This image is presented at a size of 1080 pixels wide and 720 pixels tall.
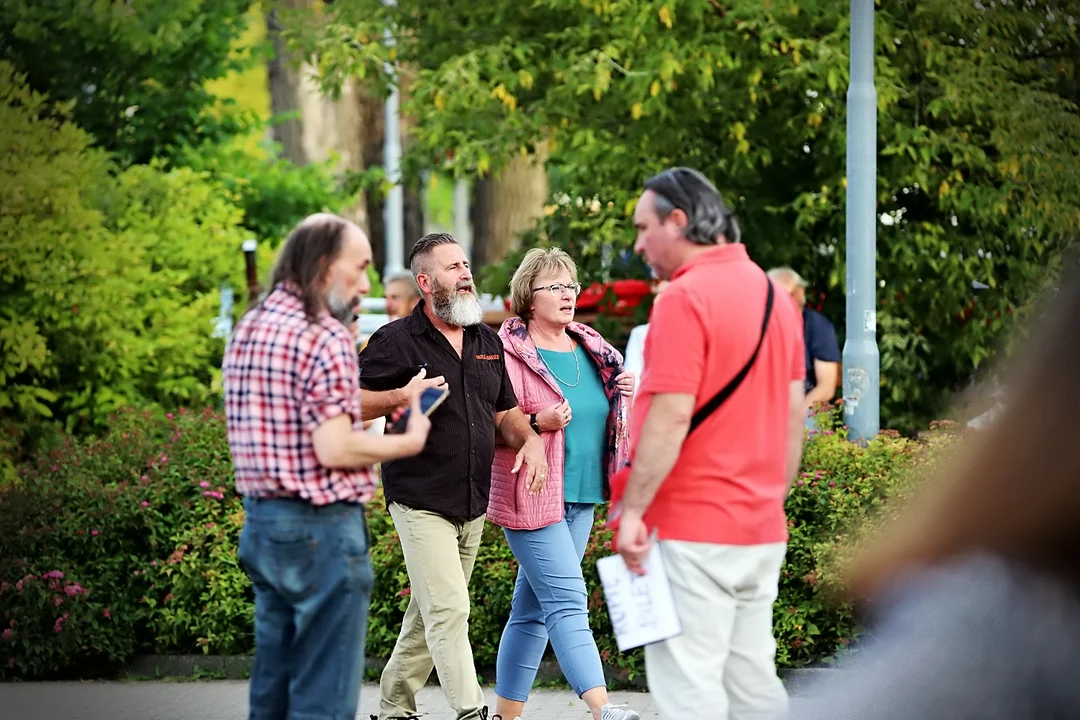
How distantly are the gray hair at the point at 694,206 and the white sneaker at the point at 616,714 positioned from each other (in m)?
2.07

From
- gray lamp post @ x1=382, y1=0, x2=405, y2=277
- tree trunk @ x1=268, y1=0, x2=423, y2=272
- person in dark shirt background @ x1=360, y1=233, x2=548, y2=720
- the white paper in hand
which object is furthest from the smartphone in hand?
gray lamp post @ x1=382, y1=0, x2=405, y2=277

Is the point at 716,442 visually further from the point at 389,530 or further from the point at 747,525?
the point at 389,530

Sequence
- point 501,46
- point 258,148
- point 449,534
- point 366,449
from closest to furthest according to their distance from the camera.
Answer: point 366,449
point 449,534
point 501,46
point 258,148

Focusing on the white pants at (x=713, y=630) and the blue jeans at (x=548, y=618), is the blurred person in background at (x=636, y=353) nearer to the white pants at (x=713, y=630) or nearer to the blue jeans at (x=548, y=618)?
the blue jeans at (x=548, y=618)

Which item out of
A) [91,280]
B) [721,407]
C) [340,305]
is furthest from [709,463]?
[91,280]

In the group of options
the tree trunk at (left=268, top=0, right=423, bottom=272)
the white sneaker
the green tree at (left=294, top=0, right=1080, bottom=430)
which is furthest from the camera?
the tree trunk at (left=268, top=0, right=423, bottom=272)

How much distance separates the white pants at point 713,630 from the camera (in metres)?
4.11

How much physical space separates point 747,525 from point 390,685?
2334 millimetres

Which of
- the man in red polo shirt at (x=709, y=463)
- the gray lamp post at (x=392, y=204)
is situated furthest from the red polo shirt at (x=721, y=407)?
the gray lamp post at (x=392, y=204)

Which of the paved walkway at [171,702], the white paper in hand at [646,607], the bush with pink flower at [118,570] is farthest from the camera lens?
the bush with pink flower at [118,570]

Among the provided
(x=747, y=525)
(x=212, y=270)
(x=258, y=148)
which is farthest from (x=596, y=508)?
(x=258, y=148)

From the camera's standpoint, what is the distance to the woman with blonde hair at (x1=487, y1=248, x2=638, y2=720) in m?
5.87

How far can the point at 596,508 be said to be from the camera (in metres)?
7.49

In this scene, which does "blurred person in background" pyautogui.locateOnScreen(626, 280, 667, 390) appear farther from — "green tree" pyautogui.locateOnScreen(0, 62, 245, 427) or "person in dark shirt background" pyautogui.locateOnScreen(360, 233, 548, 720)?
"green tree" pyautogui.locateOnScreen(0, 62, 245, 427)
